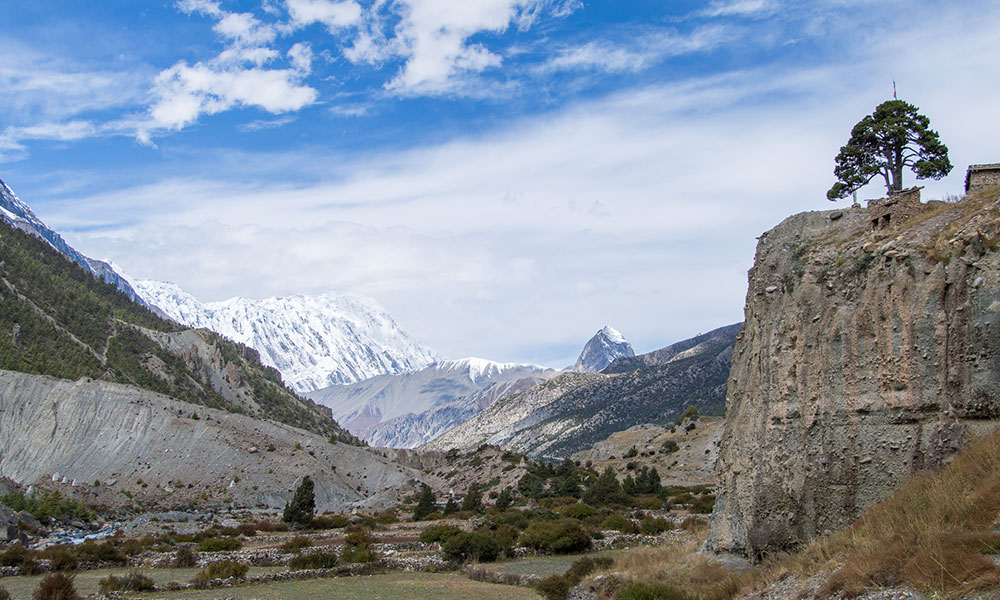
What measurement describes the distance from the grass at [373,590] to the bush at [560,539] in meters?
7.42

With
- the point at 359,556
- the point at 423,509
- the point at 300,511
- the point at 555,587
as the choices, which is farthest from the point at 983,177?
the point at 423,509

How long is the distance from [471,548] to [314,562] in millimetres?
7274

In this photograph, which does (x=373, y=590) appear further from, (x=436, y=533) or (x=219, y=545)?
(x=219, y=545)

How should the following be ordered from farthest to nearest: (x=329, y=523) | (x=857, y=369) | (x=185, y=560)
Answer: (x=329, y=523) → (x=185, y=560) → (x=857, y=369)

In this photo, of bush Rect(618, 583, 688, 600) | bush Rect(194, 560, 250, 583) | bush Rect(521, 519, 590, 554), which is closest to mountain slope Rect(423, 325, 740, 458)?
bush Rect(521, 519, 590, 554)

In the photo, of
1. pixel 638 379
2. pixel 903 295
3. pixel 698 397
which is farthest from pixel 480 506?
pixel 638 379

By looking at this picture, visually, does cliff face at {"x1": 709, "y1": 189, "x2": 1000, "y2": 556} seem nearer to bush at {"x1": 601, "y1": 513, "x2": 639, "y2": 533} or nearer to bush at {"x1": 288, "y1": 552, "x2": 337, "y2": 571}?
bush at {"x1": 288, "y1": 552, "x2": 337, "y2": 571}

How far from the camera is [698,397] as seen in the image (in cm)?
14288

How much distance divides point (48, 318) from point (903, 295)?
135 meters

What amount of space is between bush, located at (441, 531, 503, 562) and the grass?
3.35 meters

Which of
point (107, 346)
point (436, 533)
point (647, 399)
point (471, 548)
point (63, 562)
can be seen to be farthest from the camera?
point (647, 399)

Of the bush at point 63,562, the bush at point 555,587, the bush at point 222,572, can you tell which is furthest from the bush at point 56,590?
the bush at point 555,587

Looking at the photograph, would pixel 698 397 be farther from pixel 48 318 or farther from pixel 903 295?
pixel 903 295

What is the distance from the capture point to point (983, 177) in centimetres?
1906
